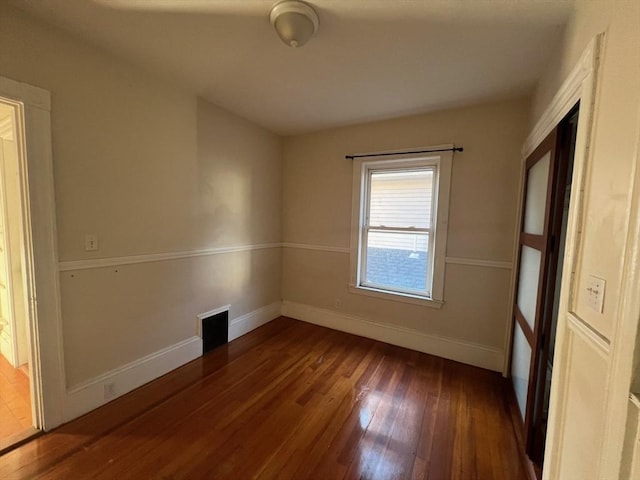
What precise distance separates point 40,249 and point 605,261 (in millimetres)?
2740

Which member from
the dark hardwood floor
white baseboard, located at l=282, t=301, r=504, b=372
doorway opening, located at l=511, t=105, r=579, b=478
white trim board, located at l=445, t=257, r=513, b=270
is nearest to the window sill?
white baseboard, located at l=282, t=301, r=504, b=372

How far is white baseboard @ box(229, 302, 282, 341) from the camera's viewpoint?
119 inches

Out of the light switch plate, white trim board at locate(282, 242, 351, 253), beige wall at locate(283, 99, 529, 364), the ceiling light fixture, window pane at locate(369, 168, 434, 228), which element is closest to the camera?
the light switch plate

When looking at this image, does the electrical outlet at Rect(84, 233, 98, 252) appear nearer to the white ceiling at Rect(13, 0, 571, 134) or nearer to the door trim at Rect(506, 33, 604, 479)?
the white ceiling at Rect(13, 0, 571, 134)

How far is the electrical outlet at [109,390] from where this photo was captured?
195 centimetres

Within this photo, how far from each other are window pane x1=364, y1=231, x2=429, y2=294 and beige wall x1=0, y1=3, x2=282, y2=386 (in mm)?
1583

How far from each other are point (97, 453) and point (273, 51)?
8.92 ft

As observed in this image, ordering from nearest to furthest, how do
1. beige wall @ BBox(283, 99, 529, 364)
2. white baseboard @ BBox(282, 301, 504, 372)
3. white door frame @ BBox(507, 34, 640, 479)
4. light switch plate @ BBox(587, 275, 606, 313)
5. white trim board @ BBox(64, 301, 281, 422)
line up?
white door frame @ BBox(507, 34, 640, 479), light switch plate @ BBox(587, 275, 606, 313), white trim board @ BBox(64, 301, 281, 422), beige wall @ BBox(283, 99, 529, 364), white baseboard @ BBox(282, 301, 504, 372)

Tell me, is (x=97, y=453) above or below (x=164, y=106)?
below

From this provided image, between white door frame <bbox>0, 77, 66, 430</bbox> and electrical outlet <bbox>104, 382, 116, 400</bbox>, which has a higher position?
white door frame <bbox>0, 77, 66, 430</bbox>

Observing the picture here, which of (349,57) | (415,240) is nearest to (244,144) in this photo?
(349,57)

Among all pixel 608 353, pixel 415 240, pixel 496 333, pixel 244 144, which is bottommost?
pixel 496 333

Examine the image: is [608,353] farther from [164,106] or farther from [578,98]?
[164,106]

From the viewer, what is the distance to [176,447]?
1609 mm
